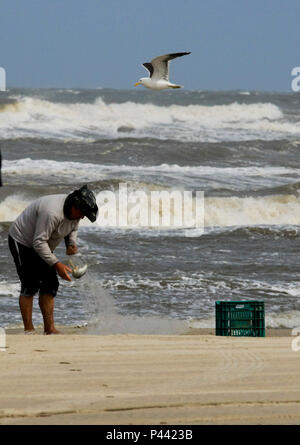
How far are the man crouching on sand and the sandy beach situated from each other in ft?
1.62

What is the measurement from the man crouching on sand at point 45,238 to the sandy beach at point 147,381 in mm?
495

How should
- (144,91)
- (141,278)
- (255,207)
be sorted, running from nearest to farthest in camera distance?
1. (141,278)
2. (255,207)
3. (144,91)

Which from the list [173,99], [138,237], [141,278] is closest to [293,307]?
[141,278]

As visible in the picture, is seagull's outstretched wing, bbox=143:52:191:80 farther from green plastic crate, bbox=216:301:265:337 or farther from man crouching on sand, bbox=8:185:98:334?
man crouching on sand, bbox=8:185:98:334

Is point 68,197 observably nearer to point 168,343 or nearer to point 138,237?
point 168,343

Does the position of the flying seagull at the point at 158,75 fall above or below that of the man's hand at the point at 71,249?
above

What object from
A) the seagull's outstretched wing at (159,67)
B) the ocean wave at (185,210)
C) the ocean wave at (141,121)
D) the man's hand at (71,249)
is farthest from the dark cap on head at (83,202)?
the ocean wave at (141,121)

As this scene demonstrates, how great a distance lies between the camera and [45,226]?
6613 mm

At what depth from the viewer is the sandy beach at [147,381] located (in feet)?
14.2

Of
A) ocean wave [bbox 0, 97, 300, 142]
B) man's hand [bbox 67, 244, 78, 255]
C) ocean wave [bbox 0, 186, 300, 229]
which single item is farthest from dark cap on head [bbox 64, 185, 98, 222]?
ocean wave [bbox 0, 97, 300, 142]

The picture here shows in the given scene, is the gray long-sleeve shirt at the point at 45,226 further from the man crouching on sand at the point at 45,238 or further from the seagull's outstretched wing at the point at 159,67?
the seagull's outstretched wing at the point at 159,67

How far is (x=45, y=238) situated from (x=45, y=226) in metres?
0.08

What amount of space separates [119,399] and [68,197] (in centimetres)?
222

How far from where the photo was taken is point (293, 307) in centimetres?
980
